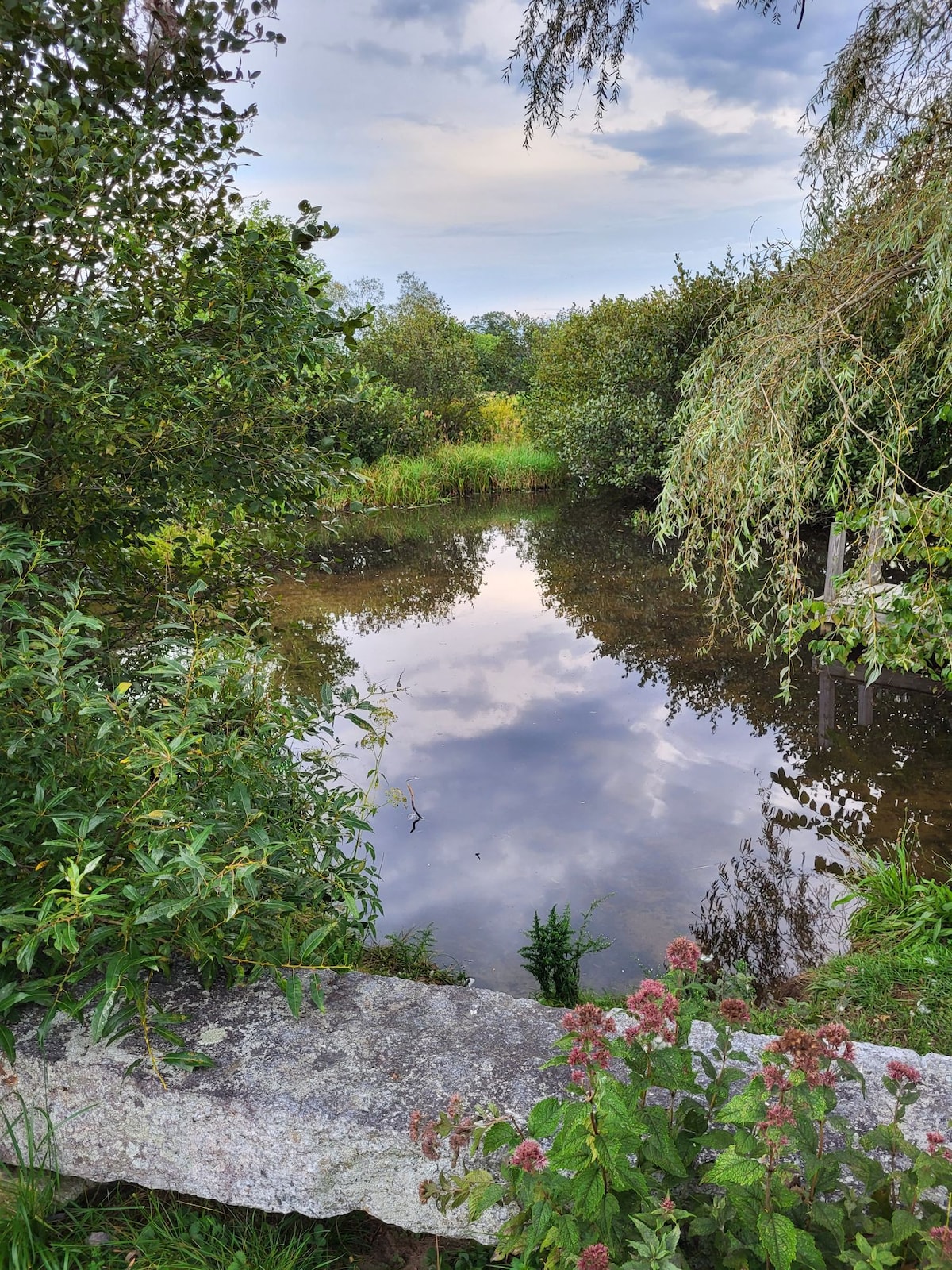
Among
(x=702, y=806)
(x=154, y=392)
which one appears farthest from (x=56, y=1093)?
(x=702, y=806)

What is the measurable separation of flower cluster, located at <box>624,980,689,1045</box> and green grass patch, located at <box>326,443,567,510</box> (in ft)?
54.7

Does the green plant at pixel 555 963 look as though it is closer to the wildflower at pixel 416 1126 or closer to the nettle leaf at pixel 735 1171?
the wildflower at pixel 416 1126

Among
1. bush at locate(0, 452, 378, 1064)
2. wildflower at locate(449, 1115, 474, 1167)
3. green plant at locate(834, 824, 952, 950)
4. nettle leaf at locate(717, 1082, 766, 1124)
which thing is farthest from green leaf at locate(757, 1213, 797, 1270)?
green plant at locate(834, 824, 952, 950)

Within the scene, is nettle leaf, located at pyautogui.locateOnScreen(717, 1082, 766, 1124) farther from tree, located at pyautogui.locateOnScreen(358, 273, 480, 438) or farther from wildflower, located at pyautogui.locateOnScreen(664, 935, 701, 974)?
tree, located at pyautogui.locateOnScreen(358, 273, 480, 438)

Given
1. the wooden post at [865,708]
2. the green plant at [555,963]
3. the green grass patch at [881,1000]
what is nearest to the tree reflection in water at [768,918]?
the green grass patch at [881,1000]

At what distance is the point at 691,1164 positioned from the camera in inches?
54.1

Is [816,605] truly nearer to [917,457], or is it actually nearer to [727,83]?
[727,83]

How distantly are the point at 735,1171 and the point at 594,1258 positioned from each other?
0.76 feet

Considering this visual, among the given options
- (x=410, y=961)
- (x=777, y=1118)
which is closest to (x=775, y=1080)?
(x=777, y=1118)

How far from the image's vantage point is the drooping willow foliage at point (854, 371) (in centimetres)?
334

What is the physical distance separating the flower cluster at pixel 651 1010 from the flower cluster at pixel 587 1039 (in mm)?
53

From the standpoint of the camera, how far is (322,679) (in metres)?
7.57

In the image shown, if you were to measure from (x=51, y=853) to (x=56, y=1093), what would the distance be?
1.72 feet

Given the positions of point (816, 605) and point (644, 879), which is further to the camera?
point (644, 879)
